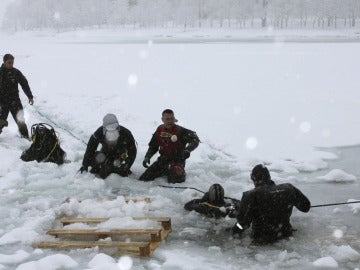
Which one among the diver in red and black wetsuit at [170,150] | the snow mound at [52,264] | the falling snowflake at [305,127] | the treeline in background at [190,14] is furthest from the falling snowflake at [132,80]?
the treeline in background at [190,14]

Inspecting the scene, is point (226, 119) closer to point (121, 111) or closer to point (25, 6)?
point (121, 111)

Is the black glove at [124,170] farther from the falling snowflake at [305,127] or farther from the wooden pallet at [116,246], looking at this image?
the falling snowflake at [305,127]

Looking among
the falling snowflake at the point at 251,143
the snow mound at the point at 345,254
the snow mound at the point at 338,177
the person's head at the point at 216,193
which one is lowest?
the falling snowflake at the point at 251,143

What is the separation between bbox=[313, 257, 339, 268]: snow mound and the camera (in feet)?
15.5

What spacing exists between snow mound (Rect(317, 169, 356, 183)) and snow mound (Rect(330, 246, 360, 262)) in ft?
9.27

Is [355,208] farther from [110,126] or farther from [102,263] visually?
[110,126]

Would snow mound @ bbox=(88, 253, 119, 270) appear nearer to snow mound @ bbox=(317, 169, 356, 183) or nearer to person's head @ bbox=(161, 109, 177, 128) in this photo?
person's head @ bbox=(161, 109, 177, 128)

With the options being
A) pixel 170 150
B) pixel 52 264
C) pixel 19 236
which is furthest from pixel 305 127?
pixel 52 264

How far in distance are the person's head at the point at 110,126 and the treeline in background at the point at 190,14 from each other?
63519mm

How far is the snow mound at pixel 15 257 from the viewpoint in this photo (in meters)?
4.96

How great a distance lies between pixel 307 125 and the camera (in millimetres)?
11852

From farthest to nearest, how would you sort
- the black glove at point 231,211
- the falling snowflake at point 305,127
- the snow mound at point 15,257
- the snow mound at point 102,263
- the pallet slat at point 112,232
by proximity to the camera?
the falling snowflake at point 305,127 < the black glove at point 231,211 < the pallet slat at point 112,232 < the snow mound at point 15,257 < the snow mound at point 102,263

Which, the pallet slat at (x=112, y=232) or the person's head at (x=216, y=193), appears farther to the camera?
the person's head at (x=216, y=193)

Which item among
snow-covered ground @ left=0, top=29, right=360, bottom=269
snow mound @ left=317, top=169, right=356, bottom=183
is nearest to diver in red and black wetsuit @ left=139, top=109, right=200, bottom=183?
snow-covered ground @ left=0, top=29, right=360, bottom=269
